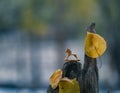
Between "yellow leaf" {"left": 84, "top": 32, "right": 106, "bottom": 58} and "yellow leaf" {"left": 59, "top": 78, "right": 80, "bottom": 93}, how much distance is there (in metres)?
0.06

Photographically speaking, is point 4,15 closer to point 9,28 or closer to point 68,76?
point 9,28

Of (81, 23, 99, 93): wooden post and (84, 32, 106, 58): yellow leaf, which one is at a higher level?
(84, 32, 106, 58): yellow leaf

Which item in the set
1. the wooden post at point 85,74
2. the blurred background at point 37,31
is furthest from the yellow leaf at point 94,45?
the blurred background at point 37,31

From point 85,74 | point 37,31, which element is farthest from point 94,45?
point 37,31

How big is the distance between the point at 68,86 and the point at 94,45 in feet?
0.27

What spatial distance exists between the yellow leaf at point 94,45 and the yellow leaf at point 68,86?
6cm

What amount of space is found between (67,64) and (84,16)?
3086mm

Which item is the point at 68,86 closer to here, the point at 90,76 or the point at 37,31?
the point at 90,76

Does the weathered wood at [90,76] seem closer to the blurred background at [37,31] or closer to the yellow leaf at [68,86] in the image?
the yellow leaf at [68,86]

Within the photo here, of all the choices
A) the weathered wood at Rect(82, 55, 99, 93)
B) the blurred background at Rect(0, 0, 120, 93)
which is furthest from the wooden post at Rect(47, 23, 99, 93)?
the blurred background at Rect(0, 0, 120, 93)

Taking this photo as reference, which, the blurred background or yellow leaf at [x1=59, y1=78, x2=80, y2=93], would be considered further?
the blurred background

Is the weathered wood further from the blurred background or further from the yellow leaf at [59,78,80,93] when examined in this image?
the blurred background

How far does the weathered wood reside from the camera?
654 millimetres

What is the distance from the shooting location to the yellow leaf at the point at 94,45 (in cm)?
65
